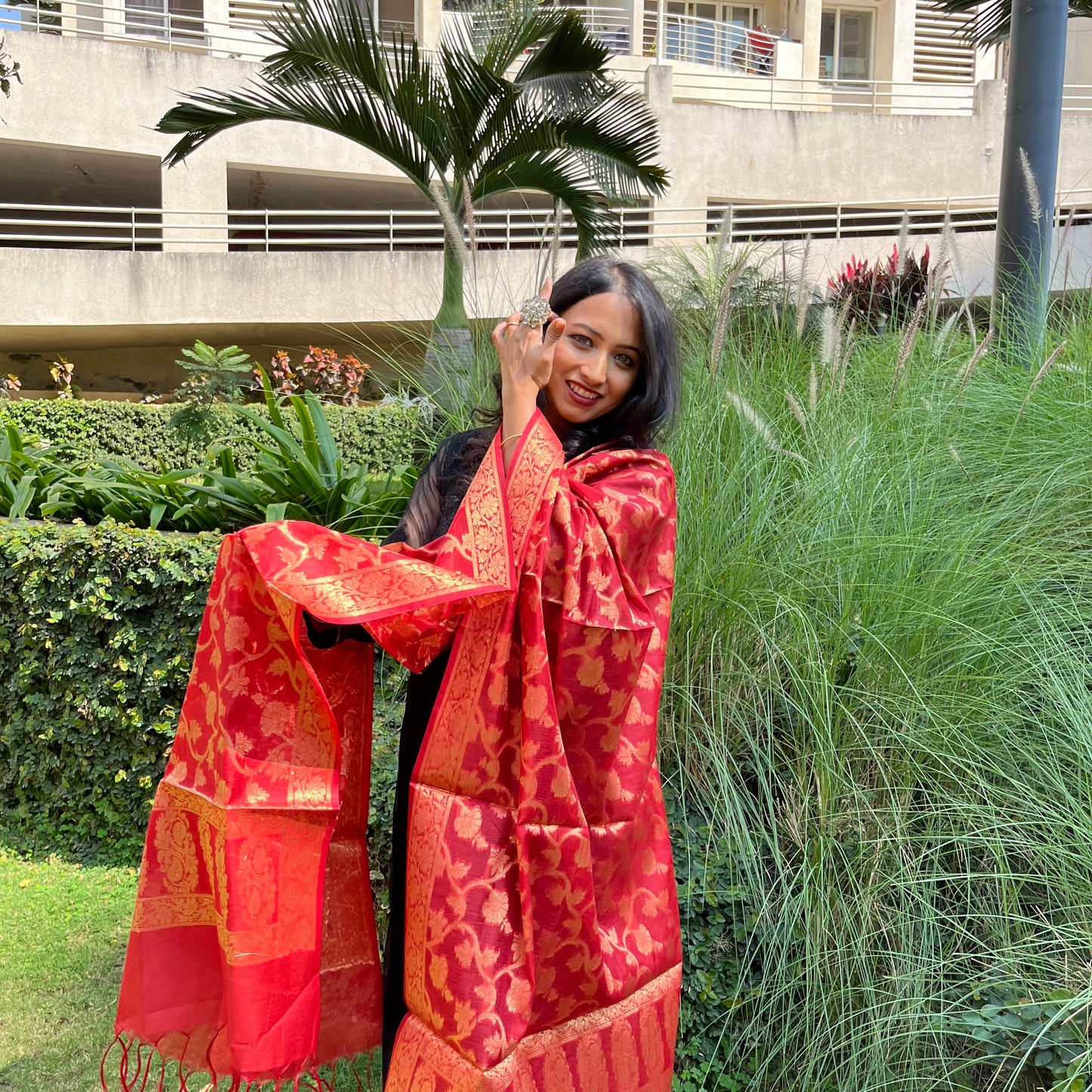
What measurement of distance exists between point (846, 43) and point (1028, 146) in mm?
24827

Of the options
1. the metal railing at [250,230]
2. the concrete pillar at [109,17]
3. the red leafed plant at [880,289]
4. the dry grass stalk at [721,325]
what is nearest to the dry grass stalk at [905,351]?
the dry grass stalk at [721,325]

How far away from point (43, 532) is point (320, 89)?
491 cm

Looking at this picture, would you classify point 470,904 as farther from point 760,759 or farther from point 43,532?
point 43,532

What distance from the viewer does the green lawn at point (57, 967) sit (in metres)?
3.08

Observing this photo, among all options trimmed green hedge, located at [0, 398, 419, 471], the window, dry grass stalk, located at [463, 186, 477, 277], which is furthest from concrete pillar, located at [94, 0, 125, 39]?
dry grass stalk, located at [463, 186, 477, 277]

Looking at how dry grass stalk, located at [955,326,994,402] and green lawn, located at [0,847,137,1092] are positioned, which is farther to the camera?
dry grass stalk, located at [955,326,994,402]

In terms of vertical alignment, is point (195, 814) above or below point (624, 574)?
below

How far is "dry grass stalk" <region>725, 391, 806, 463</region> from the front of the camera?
340 centimetres

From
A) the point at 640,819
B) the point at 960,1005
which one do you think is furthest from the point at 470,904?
the point at 960,1005

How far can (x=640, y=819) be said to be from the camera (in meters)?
2.05

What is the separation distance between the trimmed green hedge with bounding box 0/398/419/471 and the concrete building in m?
2.88

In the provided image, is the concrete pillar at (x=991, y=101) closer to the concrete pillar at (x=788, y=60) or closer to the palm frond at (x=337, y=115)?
the concrete pillar at (x=788, y=60)

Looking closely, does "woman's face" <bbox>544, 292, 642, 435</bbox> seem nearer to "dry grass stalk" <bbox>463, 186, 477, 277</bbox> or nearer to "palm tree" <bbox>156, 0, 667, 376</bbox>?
"dry grass stalk" <bbox>463, 186, 477, 277</bbox>

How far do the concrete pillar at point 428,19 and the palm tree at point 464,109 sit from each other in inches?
580
